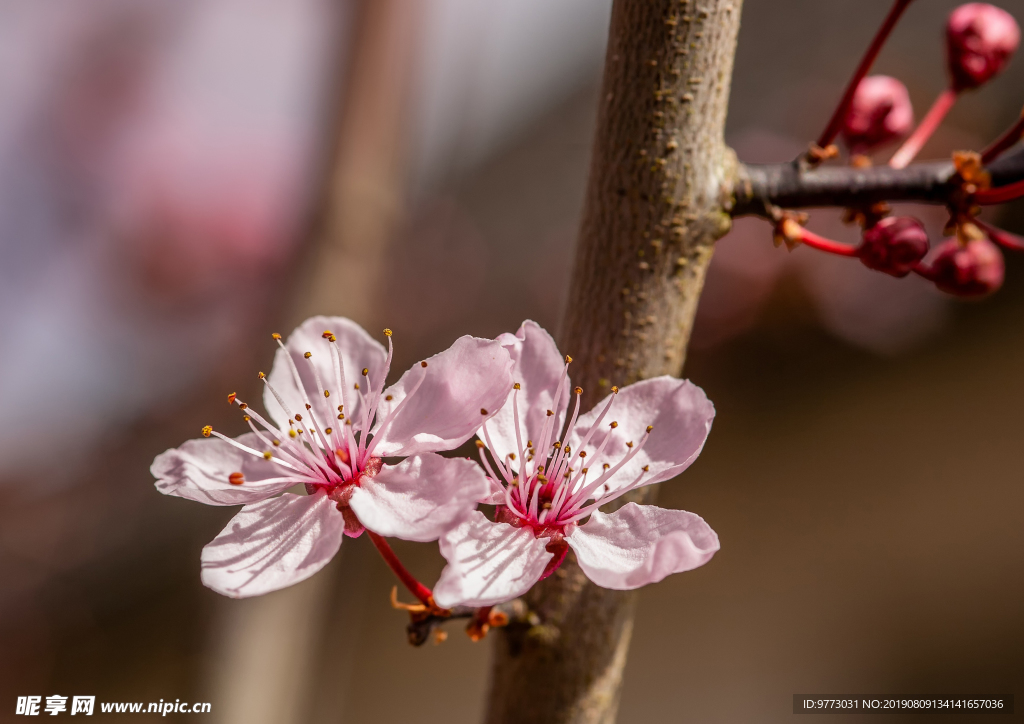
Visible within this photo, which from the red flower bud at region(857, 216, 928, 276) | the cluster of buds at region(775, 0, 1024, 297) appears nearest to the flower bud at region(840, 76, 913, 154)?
the cluster of buds at region(775, 0, 1024, 297)

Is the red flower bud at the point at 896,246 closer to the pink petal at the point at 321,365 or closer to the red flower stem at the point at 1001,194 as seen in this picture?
the red flower stem at the point at 1001,194

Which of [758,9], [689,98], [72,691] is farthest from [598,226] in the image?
[758,9]

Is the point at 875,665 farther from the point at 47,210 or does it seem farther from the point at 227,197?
the point at 47,210

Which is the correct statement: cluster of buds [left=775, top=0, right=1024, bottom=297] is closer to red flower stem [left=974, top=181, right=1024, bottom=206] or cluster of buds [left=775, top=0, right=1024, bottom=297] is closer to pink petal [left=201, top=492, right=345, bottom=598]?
red flower stem [left=974, top=181, right=1024, bottom=206]

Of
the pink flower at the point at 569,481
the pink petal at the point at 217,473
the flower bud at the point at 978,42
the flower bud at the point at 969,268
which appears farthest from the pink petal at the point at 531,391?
the flower bud at the point at 978,42

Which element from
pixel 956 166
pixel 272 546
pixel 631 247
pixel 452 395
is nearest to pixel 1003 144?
pixel 956 166

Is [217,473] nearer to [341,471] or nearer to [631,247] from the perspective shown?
[341,471]
